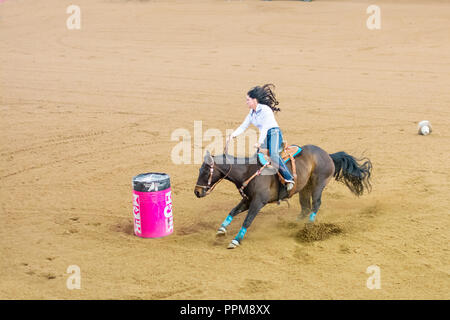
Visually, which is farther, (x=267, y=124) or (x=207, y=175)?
(x=267, y=124)

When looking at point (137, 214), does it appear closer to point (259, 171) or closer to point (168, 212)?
point (168, 212)

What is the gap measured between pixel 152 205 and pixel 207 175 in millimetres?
1003

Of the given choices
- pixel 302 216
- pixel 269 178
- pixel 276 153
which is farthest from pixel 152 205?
pixel 302 216

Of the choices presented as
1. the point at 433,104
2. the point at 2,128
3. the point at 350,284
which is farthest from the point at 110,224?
the point at 433,104

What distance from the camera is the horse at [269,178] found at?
8109 mm

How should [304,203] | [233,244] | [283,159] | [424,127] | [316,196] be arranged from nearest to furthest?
1. [233,244]
2. [283,159]
3. [316,196]
4. [304,203]
5. [424,127]

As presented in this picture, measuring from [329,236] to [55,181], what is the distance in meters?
5.69

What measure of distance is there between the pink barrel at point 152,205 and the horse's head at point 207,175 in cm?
62

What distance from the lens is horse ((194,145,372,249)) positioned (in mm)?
8109

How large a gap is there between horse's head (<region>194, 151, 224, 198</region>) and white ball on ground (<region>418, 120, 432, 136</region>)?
7.33 m

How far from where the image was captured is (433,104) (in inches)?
648

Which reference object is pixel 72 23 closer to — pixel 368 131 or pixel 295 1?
pixel 295 1

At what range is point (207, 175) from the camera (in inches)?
317

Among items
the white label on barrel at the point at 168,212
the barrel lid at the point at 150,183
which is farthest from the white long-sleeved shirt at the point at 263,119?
the white label on barrel at the point at 168,212
